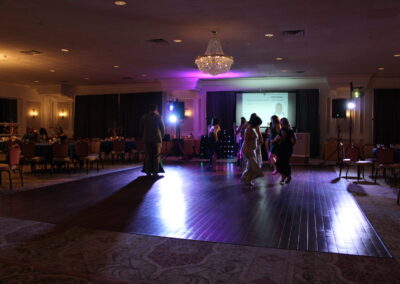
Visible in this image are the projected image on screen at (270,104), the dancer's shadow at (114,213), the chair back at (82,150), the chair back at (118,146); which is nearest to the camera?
the dancer's shadow at (114,213)

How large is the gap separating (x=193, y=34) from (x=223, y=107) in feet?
27.0

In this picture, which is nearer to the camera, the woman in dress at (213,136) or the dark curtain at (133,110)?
the woman in dress at (213,136)

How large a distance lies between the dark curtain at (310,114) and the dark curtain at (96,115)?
8340 mm

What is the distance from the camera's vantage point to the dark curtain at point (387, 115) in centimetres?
1423

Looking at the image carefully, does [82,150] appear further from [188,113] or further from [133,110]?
[133,110]

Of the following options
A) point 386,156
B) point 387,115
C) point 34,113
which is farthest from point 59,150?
point 387,115

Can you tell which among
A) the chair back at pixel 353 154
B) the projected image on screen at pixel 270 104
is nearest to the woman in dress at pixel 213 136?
the chair back at pixel 353 154

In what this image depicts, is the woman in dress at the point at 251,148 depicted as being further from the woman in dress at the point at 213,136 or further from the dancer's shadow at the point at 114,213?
the woman in dress at the point at 213,136

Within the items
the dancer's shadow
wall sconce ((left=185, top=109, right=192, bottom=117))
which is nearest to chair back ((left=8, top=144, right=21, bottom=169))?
the dancer's shadow

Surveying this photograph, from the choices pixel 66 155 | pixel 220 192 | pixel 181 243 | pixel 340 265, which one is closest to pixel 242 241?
pixel 181 243

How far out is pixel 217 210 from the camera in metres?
5.49

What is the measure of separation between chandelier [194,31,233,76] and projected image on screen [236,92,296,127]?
741 cm

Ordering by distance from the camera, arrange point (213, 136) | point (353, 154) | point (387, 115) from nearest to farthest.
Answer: point (353, 154), point (213, 136), point (387, 115)

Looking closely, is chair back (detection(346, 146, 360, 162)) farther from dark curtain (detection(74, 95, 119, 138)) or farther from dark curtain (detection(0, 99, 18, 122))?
dark curtain (detection(0, 99, 18, 122))
